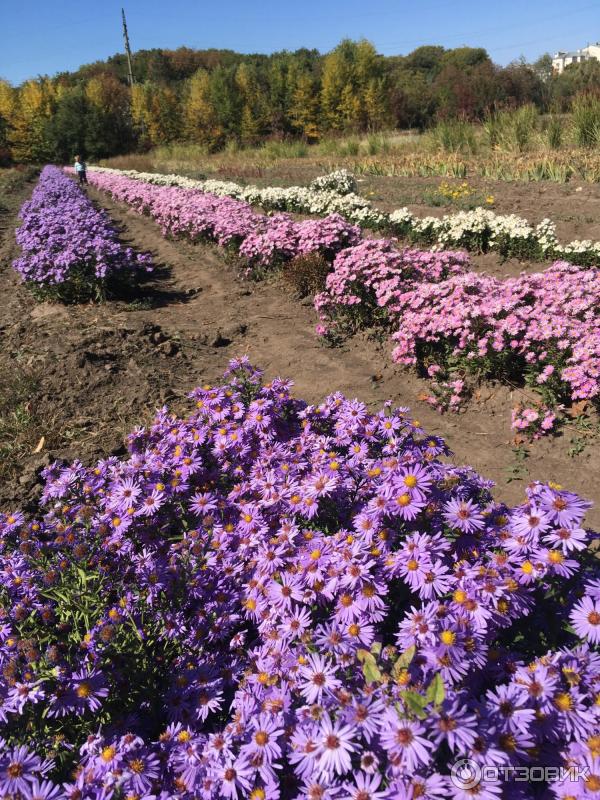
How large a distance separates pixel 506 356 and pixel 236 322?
3.40 meters

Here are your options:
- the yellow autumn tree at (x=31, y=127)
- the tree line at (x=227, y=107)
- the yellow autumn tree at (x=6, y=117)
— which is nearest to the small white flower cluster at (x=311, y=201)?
the tree line at (x=227, y=107)

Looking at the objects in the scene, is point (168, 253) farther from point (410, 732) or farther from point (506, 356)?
point (410, 732)

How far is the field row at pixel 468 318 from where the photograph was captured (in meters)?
3.65

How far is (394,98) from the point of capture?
4138 cm

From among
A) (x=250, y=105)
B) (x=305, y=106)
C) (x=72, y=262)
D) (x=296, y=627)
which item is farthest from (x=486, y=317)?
(x=250, y=105)

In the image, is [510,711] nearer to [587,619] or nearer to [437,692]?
[437,692]

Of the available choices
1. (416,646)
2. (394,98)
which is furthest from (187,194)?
(394,98)

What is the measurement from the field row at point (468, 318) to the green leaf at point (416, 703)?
300 cm

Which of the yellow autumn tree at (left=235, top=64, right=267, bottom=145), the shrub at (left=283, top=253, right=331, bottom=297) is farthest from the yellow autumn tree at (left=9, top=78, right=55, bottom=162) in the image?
the shrub at (left=283, top=253, right=331, bottom=297)

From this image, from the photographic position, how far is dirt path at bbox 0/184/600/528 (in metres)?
3.52

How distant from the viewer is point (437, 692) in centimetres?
94

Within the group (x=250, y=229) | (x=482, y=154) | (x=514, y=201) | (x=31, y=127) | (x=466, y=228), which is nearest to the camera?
(x=466, y=228)

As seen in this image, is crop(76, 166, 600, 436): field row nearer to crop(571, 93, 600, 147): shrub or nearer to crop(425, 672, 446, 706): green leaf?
crop(425, 672, 446, 706): green leaf

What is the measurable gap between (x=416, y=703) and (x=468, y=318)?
11.7 ft
